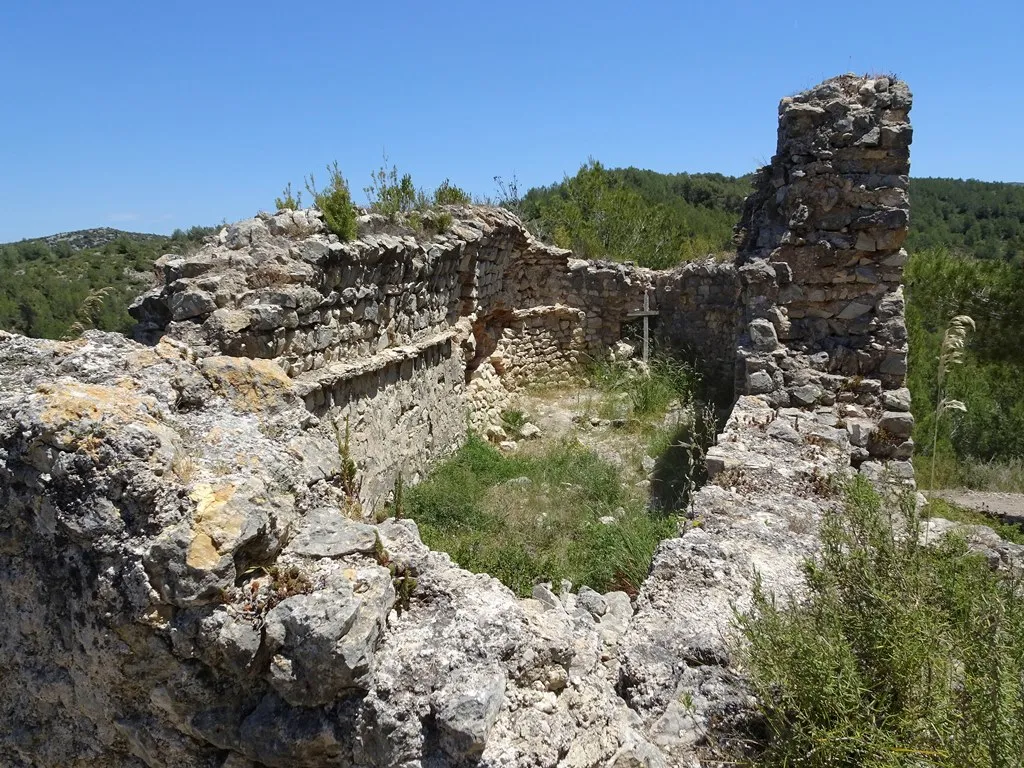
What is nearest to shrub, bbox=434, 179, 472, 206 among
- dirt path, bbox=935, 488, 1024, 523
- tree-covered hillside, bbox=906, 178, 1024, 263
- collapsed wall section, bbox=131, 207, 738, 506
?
collapsed wall section, bbox=131, 207, 738, 506

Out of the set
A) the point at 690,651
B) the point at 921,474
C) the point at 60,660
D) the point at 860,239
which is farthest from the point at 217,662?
the point at 921,474

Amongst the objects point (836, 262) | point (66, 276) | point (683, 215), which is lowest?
point (836, 262)

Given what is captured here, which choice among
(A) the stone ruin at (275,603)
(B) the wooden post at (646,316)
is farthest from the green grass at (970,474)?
(A) the stone ruin at (275,603)

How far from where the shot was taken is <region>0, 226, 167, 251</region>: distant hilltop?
38.2m

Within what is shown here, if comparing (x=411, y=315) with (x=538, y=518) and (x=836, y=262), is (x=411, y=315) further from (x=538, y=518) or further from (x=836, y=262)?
(x=836, y=262)

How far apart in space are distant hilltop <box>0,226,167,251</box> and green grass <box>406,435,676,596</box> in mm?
34972

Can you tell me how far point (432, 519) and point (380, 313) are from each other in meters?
2.00

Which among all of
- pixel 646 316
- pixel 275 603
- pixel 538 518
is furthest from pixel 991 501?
pixel 275 603

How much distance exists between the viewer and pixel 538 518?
677cm

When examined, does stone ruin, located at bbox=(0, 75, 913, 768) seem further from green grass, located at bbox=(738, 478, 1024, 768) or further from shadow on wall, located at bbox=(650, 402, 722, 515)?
shadow on wall, located at bbox=(650, 402, 722, 515)

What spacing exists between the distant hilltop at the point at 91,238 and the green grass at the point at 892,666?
40.2m

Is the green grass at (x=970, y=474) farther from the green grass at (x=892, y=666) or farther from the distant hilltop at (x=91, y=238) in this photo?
the distant hilltop at (x=91, y=238)

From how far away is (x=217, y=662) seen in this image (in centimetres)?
223

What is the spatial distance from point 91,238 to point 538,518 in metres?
42.0
